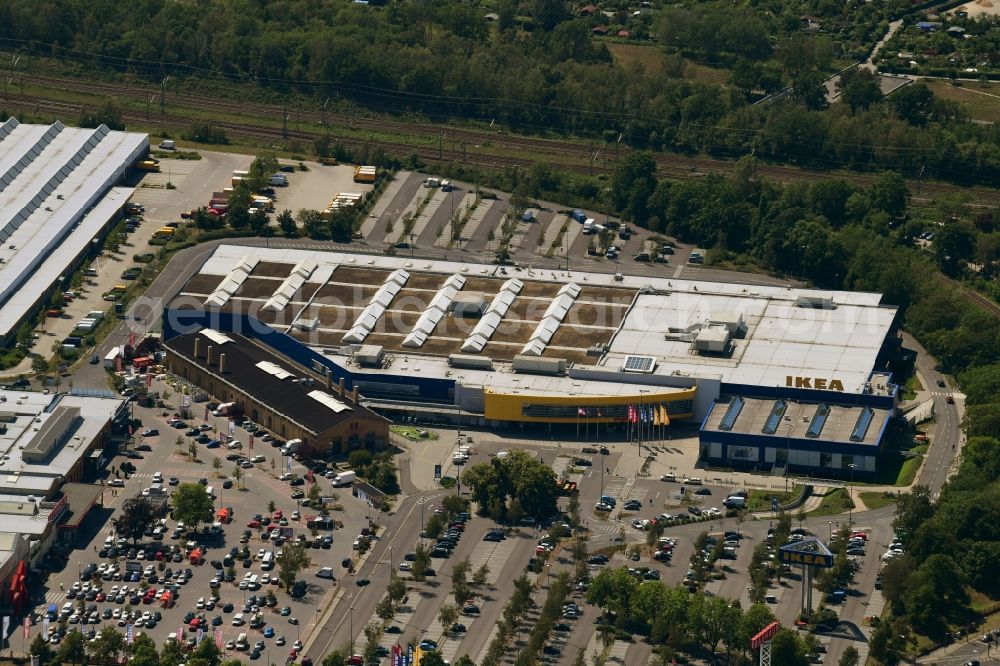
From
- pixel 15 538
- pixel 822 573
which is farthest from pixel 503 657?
pixel 15 538

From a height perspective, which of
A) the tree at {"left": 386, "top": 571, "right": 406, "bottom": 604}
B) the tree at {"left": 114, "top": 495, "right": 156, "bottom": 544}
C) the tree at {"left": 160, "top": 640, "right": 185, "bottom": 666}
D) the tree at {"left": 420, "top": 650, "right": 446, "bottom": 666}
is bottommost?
the tree at {"left": 114, "top": 495, "right": 156, "bottom": 544}

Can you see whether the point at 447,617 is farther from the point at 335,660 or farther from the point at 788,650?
the point at 788,650

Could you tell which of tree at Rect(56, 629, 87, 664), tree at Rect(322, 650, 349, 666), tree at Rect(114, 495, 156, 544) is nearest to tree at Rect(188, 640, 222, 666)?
tree at Rect(322, 650, 349, 666)

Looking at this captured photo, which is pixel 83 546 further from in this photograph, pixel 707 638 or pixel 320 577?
pixel 707 638

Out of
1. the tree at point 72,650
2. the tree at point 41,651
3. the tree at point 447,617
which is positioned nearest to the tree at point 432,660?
the tree at point 447,617

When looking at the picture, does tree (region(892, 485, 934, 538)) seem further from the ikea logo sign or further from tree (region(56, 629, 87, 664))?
tree (region(56, 629, 87, 664))

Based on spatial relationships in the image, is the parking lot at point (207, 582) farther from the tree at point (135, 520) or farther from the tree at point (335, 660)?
the tree at point (335, 660)
